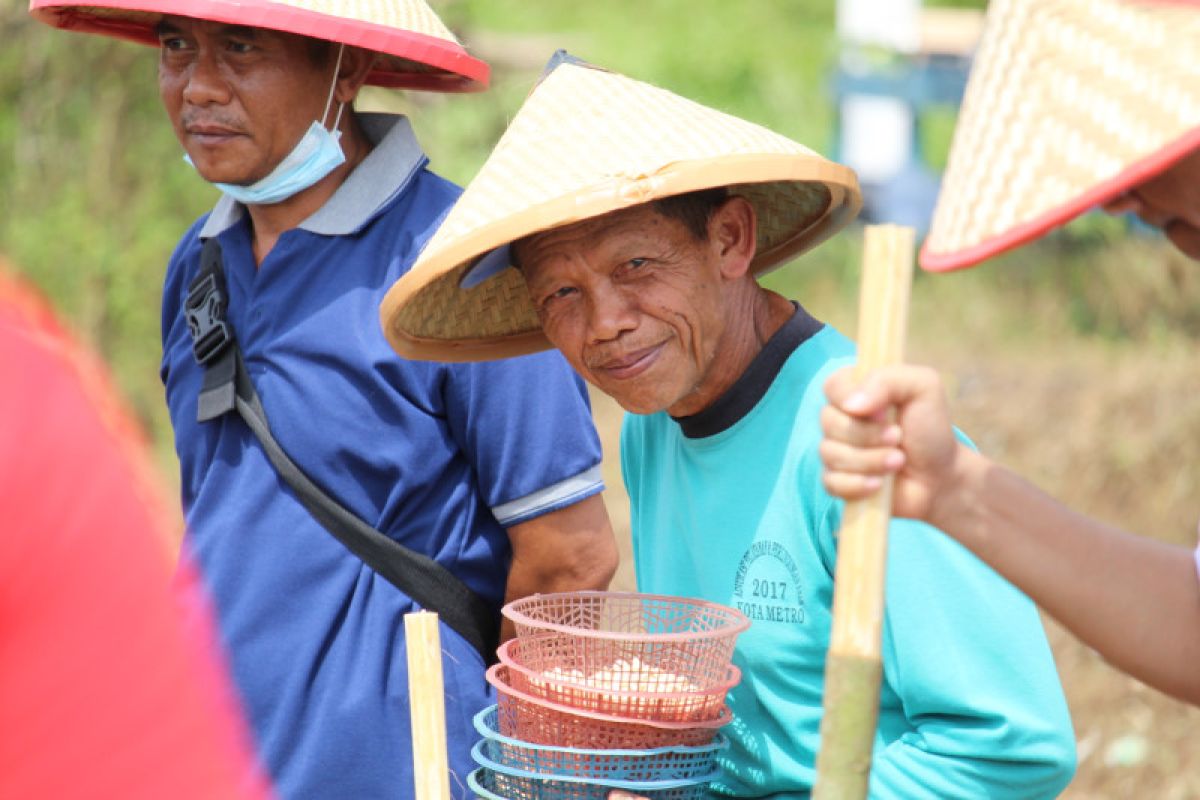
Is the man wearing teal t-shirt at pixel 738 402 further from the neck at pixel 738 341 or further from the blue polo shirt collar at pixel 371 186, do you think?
the blue polo shirt collar at pixel 371 186

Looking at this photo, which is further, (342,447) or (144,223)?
(144,223)

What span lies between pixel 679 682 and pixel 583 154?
0.72 m

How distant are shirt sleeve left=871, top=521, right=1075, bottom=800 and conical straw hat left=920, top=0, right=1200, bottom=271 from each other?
0.56m

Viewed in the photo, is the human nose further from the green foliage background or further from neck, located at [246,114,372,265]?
the green foliage background

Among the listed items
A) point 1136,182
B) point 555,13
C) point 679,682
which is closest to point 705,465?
point 679,682

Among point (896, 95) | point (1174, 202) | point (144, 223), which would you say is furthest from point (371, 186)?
point (896, 95)

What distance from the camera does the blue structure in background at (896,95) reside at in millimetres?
9172

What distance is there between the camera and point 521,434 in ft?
8.70

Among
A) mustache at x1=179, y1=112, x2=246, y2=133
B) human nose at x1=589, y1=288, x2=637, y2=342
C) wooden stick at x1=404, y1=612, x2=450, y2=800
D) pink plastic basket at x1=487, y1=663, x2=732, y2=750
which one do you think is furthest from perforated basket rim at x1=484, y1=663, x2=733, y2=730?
mustache at x1=179, y1=112, x2=246, y2=133

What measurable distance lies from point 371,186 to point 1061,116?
1.63 m

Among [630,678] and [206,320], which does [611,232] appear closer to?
[630,678]

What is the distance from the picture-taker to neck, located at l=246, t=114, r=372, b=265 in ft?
9.51

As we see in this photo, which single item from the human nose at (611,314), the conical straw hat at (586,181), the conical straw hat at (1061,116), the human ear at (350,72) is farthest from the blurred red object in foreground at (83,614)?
the human ear at (350,72)

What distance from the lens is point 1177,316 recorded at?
7.80 metres
